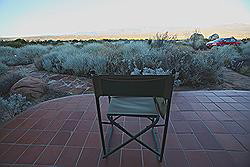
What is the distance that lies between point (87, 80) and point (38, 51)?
448cm

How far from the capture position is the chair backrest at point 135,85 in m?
1.00

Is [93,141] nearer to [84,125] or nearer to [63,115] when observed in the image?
[84,125]

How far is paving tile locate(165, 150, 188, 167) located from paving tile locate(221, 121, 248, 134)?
2.56ft

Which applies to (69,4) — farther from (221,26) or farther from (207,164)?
(221,26)

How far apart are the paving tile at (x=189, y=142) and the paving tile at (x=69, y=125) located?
1.23 m

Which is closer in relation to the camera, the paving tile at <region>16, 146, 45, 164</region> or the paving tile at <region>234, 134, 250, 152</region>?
the paving tile at <region>16, 146, 45, 164</region>

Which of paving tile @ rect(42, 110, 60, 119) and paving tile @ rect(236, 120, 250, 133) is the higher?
paving tile @ rect(42, 110, 60, 119)

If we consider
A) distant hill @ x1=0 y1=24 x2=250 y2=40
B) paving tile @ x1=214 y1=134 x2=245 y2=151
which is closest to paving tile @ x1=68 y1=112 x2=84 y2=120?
paving tile @ x1=214 y1=134 x2=245 y2=151

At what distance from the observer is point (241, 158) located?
1.44 m

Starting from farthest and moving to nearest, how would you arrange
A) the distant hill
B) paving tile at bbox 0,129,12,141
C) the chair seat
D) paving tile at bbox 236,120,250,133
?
the distant hill
paving tile at bbox 236,120,250,133
paving tile at bbox 0,129,12,141
the chair seat

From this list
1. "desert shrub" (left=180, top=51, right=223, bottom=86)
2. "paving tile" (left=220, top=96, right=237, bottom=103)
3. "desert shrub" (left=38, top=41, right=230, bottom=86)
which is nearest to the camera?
"paving tile" (left=220, top=96, right=237, bottom=103)

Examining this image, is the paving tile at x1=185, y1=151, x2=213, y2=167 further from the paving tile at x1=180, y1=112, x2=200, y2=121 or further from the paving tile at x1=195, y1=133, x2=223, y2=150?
the paving tile at x1=180, y1=112, x2=200, y2=121

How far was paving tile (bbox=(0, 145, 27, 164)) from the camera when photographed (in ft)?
4.76

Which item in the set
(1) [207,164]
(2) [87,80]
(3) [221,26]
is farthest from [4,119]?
(3) [221,26]
